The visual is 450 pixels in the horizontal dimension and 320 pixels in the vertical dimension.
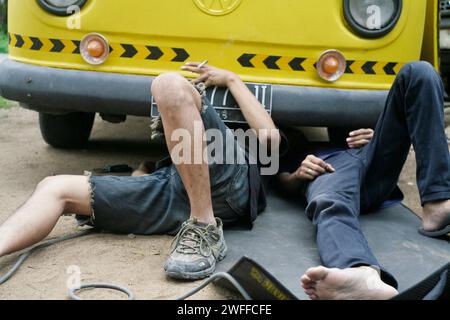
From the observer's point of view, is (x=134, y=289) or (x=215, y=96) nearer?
(x=134, y=289)

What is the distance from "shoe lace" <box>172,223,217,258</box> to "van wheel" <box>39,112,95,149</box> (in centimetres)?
185

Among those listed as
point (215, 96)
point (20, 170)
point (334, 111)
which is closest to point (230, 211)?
point (215, 96)

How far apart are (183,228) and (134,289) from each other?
0.32m

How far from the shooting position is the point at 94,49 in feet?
10.9

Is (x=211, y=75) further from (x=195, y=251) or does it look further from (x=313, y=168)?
(x=195, y=251)

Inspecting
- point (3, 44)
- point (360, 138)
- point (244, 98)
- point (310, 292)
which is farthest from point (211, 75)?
point (3, 44)

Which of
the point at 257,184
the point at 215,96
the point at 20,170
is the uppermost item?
the point at 215,96

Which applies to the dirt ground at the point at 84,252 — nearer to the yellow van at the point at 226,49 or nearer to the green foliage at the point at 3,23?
the yellow van at the point at 226,49

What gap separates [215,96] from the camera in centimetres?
317

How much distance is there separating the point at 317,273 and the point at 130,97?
1538 millimetres

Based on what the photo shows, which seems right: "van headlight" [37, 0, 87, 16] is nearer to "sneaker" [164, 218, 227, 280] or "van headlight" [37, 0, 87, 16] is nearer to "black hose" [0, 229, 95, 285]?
"black hose" [0, 229, 95, 285]

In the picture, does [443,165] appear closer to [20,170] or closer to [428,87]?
[428,87]

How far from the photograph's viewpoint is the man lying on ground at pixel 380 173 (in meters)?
2.47

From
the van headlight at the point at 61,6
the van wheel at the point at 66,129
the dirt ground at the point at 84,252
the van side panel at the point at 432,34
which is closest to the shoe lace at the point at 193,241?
the dirt ground at the point at 84,252
